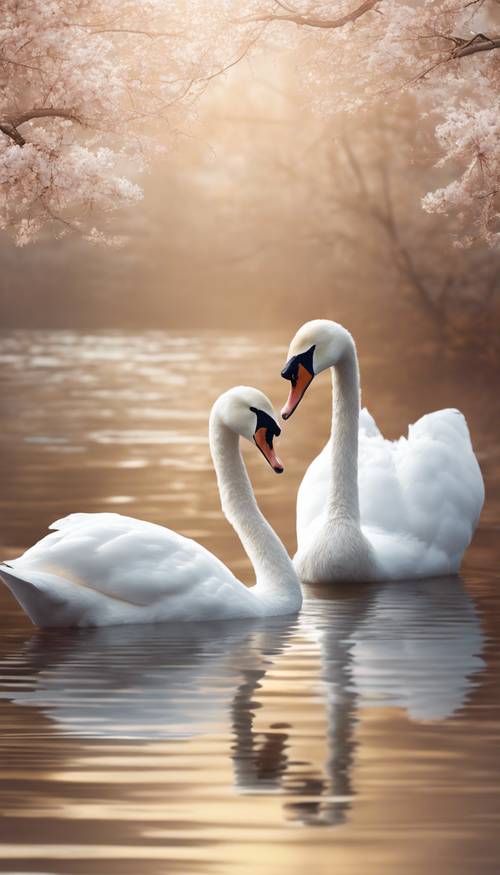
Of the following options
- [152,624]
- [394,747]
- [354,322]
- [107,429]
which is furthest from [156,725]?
[354,322]

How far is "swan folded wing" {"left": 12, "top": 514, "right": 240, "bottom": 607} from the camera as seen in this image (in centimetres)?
913

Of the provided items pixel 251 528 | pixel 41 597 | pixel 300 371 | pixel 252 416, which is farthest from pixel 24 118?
pixel 41 597

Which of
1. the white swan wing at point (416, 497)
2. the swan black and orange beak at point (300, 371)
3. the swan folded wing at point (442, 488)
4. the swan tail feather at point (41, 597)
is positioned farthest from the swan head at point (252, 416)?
the swan folded wing at point (442, 488)

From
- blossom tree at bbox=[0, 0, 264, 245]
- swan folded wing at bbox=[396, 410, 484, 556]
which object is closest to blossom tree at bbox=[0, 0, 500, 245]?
blossom tree at bbox=[0, 0, 264, 245]

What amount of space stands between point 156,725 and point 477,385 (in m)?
23.3

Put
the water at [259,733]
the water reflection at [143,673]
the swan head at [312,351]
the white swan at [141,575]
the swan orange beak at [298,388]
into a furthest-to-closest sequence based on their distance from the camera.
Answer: the swan head at [312,351] < the swan orange beak at [298,388] < the white swan at [141,575] < the water reflection at [143,673] < the water at [259,733]

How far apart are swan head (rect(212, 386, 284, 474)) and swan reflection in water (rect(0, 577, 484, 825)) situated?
2.95 feet

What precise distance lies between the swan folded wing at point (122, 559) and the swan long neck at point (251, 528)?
1.63 feet

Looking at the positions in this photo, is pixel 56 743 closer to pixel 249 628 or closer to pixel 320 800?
pixel 320 800

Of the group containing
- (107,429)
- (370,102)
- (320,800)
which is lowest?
(320,800)

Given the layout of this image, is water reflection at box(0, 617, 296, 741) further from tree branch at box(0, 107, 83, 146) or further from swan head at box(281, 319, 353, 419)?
tree branch at box(0, 107, 83, 146)

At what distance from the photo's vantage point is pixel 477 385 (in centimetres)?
3008

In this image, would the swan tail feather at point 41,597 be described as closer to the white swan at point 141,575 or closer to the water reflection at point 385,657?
the white swan at point 141,575

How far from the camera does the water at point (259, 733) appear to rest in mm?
5641
